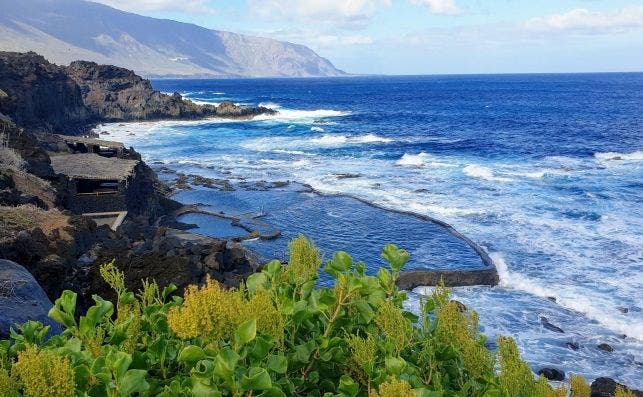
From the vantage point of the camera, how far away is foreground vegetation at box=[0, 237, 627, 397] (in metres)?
2.21

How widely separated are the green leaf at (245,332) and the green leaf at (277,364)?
0.21 m

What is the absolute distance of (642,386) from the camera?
1270 centimetres

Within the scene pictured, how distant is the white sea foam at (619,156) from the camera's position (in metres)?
42.8

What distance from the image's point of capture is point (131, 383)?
2.20 meters

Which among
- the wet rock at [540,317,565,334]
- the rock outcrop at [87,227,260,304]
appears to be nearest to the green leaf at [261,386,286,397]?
the rock outcrop at [87,227,260,304]

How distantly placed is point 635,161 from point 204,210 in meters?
33.0

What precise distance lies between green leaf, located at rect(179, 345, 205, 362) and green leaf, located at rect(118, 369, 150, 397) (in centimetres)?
19

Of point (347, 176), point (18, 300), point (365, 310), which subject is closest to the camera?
point (365, 310)

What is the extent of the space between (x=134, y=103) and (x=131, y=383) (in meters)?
75.9

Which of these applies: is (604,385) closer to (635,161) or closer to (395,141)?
(635,161)

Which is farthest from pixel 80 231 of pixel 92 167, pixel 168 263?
pixel 92 167

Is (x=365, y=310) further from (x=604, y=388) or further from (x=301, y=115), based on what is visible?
(x=301, y=115)

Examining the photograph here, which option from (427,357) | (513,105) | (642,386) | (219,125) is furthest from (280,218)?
(513,105)

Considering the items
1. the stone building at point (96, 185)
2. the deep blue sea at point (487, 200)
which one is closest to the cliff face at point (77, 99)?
the deep blue sea at point (487, 200)
